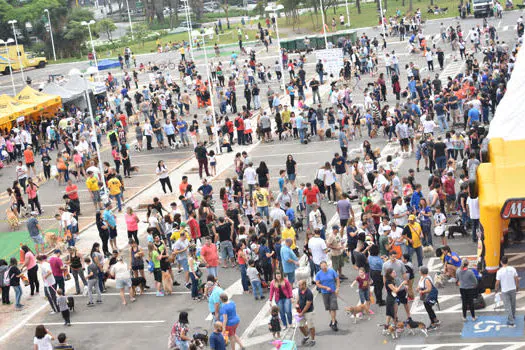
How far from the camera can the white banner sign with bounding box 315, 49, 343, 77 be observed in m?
47.9

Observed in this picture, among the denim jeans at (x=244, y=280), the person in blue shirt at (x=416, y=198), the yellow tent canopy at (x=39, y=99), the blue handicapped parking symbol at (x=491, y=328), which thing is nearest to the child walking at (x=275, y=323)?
the denim jeans at (x=244, y=280)

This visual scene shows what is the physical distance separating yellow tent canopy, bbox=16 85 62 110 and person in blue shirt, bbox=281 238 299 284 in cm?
2934

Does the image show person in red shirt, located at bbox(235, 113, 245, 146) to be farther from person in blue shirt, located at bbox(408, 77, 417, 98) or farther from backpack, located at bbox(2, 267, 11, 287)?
backpack, located at bbox(2, 267, 11, 287)

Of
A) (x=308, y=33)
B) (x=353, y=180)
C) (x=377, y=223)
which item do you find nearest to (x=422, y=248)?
(x=377, y=223)

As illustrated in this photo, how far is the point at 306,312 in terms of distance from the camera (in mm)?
17672

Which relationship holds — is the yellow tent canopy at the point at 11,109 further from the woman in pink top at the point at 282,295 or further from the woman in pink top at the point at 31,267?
the woman in pink top at the point at 282,295

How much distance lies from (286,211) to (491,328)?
26.5ft

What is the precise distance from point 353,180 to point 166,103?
20728 millimetres

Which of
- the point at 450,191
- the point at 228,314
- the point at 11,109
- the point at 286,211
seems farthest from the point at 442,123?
the point at 11,109

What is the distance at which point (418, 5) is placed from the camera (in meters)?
87.0

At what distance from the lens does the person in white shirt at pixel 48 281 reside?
848 inches

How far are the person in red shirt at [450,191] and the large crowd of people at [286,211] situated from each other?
0.14 ft

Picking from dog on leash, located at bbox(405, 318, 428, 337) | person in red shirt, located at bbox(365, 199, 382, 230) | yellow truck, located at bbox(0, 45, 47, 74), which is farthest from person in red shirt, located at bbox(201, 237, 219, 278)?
yellow truck, located at bbox(0, 45, 47, 74)

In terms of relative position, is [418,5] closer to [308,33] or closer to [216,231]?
[308,33]
